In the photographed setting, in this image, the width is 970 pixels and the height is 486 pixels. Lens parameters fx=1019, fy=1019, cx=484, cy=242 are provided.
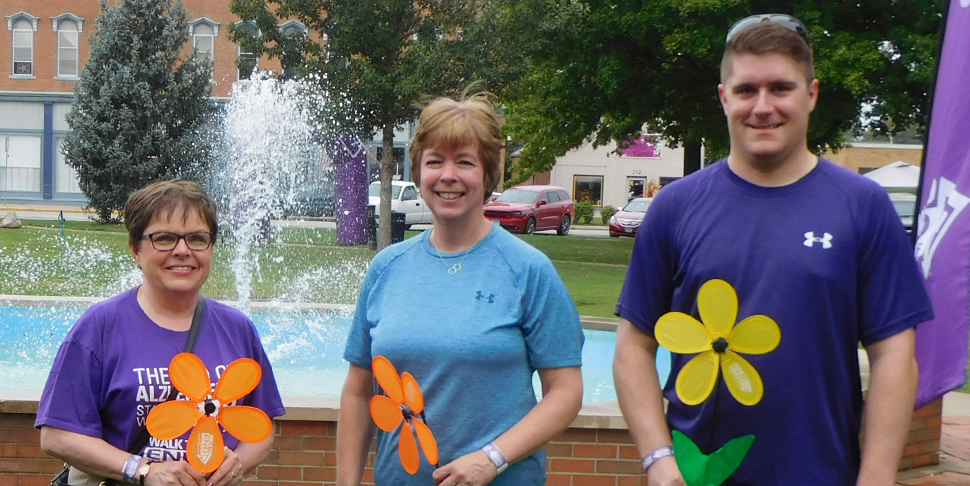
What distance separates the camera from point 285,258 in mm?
19297

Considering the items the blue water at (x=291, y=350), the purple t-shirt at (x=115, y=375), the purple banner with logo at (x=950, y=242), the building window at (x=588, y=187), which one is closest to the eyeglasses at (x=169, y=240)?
the purple t-shirt at (x=115, y=375)

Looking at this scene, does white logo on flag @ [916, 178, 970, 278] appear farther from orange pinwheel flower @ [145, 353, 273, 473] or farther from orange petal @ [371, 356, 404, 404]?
orange pinwheel flower @ [145, 353, 273, 473]

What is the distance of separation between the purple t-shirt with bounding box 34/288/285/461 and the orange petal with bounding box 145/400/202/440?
0.11 meters

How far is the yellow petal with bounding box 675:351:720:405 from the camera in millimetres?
2236

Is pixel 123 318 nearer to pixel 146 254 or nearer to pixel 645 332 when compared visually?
pixel 146 254

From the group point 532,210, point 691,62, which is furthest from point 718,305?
point 532,210

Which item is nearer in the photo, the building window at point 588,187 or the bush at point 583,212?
the bush at point 583,212

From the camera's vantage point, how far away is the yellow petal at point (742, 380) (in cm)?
220

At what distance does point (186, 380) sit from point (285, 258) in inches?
673

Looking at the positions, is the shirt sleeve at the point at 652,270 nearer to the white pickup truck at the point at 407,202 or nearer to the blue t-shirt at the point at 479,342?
the blue t-shirt at the point at 479,342

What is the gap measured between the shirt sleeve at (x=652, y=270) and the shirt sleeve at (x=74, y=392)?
4.35 ft

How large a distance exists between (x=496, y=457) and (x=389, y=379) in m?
0.32

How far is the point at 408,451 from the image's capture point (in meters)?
2.44

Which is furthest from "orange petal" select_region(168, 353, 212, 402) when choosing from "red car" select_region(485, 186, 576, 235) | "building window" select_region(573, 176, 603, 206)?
"building window" select_region(573, 176, 603, 206)
